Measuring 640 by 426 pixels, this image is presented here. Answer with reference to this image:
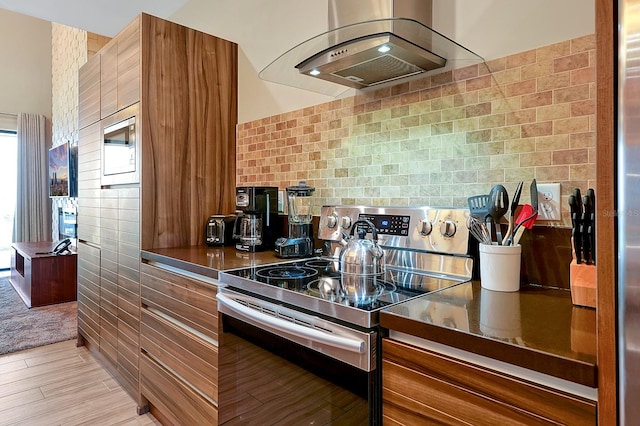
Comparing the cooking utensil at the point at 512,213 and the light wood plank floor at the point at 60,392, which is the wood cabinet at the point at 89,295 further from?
the cooking utensil at the point at 512,213

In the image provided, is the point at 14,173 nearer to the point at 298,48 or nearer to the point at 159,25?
the point at 159,25

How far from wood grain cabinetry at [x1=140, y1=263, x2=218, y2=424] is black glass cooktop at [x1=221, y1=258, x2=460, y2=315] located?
0.77 feet

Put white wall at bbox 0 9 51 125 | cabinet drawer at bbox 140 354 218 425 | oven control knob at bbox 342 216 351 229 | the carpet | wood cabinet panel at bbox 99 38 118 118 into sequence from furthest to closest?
white wall at bbox 0 9 51 125, the carpet, wood cabinet panel at bbox 99 38 118 118, oven control knob at bbox 342 216 351 229, cabinet drawer at bbox 140 354 218 425

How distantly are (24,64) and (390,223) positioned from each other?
716cm

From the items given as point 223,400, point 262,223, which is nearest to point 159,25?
point 262,223

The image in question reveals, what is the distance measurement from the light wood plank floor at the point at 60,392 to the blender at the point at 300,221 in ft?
3.91

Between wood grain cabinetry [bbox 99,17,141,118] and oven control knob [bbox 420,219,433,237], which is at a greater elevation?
wood grain cabinetry [bbox 99,17,141,118]

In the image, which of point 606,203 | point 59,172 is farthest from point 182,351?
point 59,172

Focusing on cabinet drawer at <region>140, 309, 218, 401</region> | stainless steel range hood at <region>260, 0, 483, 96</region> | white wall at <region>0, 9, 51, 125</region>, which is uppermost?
white wall at <region>0, 9, 51, 125</region>

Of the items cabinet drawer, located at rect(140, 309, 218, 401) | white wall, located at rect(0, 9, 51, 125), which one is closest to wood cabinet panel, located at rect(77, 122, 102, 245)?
cabinet drawer, located at rect(140, 309, 218, 401)

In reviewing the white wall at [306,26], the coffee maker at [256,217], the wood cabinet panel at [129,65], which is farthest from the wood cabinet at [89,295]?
the white wall at [306,26]

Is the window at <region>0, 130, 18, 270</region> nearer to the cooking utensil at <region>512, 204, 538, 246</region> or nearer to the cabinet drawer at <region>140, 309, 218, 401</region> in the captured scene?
the cabinet drawer at <region>140, 309, 218, 401</region>

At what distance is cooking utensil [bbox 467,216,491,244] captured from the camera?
1213 millimetres

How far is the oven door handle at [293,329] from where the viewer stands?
2.96 ft
